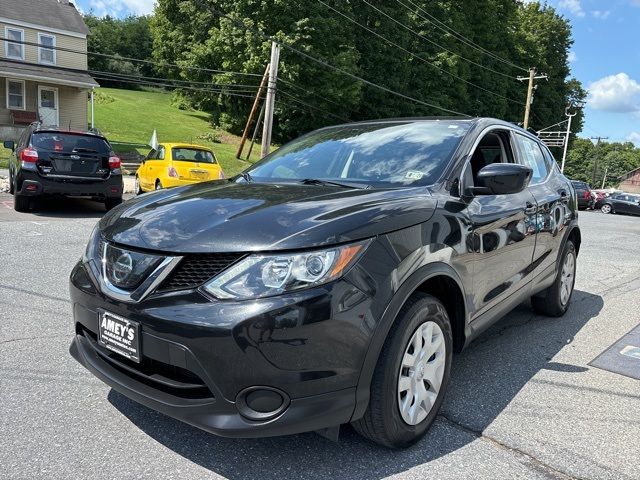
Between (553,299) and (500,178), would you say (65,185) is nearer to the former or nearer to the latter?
(553,299)

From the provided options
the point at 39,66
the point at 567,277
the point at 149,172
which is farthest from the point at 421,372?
the point at 39,66

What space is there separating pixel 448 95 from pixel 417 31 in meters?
6.19

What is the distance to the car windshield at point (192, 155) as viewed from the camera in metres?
12.6

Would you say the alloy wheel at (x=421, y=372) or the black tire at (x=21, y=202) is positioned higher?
the alloy wheel at (x=421, y=372)

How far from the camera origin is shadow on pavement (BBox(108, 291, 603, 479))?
2387mm

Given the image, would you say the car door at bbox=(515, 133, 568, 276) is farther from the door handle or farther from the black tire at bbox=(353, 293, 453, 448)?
the black tire at bbox=(353, 293, 453, 448)

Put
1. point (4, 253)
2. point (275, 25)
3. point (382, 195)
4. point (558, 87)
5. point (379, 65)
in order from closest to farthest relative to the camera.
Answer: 1. point (382, 195)
2. point (4, 253)
3. point (275, 25)
4. point (379, 65)
5. point (558, 87)

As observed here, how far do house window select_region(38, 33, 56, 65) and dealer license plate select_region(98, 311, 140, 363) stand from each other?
3161cm

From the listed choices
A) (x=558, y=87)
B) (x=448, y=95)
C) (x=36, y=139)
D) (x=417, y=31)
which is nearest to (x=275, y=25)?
(x=417, y=31)

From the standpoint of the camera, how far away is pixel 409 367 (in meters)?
2.48

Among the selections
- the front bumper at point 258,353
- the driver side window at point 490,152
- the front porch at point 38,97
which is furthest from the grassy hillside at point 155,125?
the front bumper at point 258,353

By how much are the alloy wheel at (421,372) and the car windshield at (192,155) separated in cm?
1084

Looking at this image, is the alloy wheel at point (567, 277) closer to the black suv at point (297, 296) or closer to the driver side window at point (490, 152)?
the driver side window at point (490, 152)

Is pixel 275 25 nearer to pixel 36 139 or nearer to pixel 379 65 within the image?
pixel 379 65
